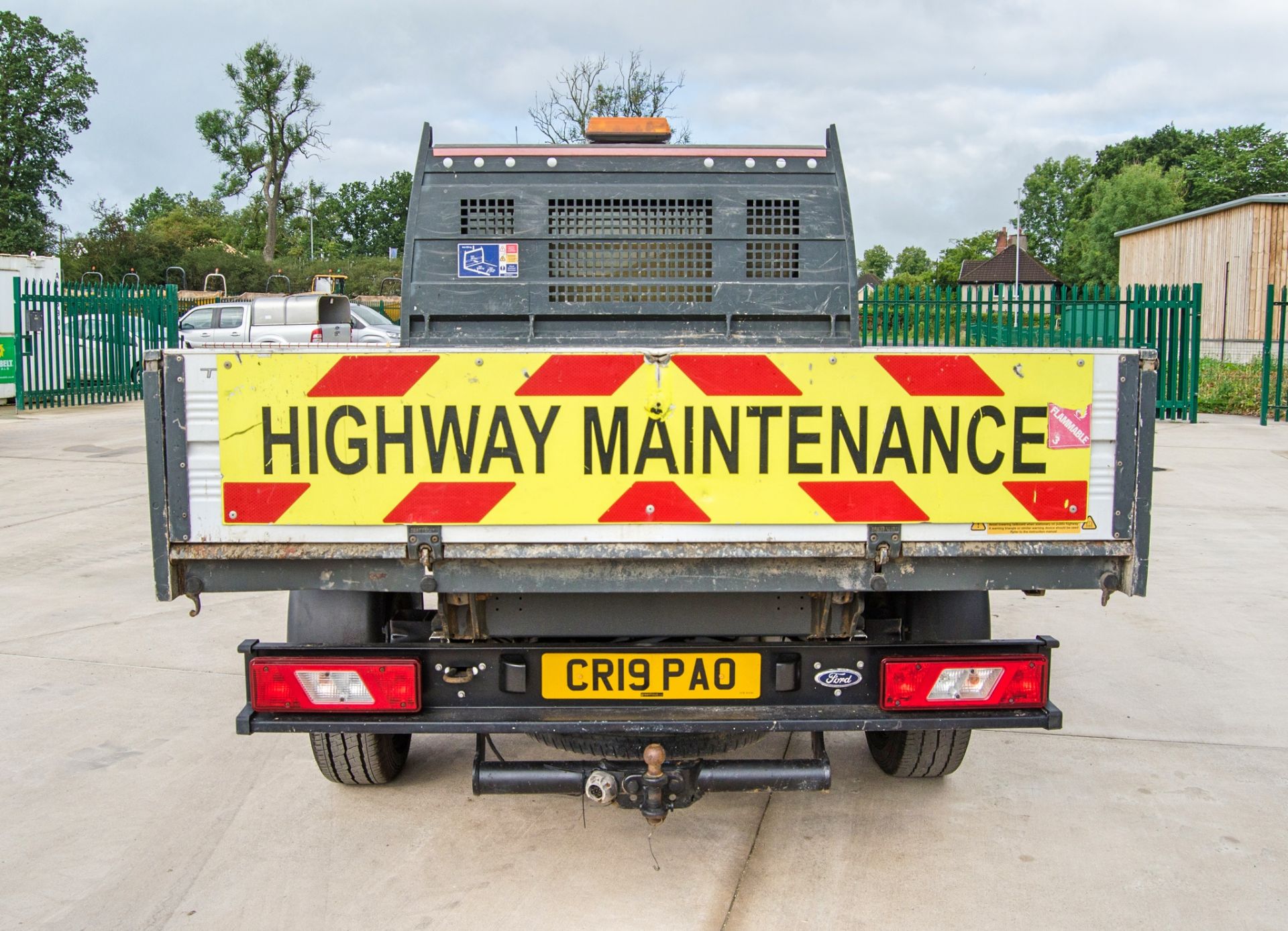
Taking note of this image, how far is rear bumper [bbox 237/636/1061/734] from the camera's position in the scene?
320 cm

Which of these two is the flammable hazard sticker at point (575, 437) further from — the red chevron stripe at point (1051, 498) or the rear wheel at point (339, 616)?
the rear wheel at point (339, 616)

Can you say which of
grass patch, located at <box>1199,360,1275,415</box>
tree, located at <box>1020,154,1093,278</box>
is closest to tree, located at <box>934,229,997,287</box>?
tree, located at <box>1020,154,1093,278</box>

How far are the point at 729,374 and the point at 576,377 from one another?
0.41 m

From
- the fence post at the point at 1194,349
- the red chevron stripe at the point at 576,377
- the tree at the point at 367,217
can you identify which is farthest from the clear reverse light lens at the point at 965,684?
the tree at the point at 367,217

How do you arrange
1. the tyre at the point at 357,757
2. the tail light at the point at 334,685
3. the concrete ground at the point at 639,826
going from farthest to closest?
1. the tyre at the point at 357,757
2. the concrete ground at the point at 639,826
3. the tail light at the point at 334,685

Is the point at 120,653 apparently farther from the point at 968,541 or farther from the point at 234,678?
the point at 968,541

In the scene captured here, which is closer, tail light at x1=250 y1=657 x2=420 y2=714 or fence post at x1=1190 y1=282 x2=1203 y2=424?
tail light at x1=250 y1=657 x2=420 y2=714


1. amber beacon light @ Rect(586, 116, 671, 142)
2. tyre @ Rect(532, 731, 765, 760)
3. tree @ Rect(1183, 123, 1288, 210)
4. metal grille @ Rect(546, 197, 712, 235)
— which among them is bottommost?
tyre @ Rect(532, 731, 765, 760)

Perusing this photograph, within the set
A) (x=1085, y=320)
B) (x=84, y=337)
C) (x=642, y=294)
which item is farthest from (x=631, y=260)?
(x=84, y=337)

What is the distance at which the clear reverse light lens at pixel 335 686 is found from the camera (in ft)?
10.6

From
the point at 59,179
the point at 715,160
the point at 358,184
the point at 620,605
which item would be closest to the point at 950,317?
the point at 715,160

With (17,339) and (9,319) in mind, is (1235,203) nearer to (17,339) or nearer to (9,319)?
(17,339)

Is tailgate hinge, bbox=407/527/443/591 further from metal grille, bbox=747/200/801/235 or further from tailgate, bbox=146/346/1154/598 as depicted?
metal grille, bbox=747/200/801/235

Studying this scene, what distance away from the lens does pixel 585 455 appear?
117 inches
